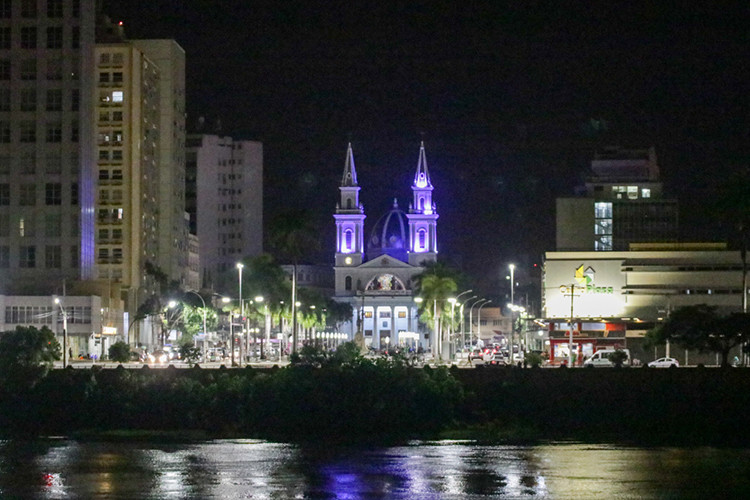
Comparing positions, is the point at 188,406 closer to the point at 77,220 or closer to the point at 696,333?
the point at 696,333

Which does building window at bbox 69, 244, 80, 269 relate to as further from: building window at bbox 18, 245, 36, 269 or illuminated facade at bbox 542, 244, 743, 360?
illuminated facade at bbox 542, 244, 743, 360

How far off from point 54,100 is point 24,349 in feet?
233

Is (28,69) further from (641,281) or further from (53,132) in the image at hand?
(641,281)

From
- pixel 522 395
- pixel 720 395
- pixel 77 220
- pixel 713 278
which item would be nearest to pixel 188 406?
pixel 522 395

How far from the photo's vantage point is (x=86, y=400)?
96.9 metres

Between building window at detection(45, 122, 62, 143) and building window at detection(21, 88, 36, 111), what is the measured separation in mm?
2823

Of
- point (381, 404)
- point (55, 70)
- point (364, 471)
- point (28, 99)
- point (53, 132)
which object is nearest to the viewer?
point (364, 471)

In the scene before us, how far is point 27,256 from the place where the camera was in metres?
164

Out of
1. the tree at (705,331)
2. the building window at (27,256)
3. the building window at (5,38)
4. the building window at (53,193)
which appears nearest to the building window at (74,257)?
the building window at (53,193)

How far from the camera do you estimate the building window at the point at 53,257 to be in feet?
538

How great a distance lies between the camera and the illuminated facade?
171 m

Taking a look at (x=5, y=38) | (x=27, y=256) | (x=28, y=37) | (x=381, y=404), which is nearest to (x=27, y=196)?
(x=27, y=256)

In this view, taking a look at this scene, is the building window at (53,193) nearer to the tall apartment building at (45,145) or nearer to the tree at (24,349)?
the tall apartment building at (45,145)

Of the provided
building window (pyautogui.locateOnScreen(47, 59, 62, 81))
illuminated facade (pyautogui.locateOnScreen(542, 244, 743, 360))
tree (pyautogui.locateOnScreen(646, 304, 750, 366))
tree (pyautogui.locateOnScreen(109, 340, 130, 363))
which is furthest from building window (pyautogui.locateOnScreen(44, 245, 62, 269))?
tree (pyautogui.locateOnScreen(646, 304, 750, 366))
